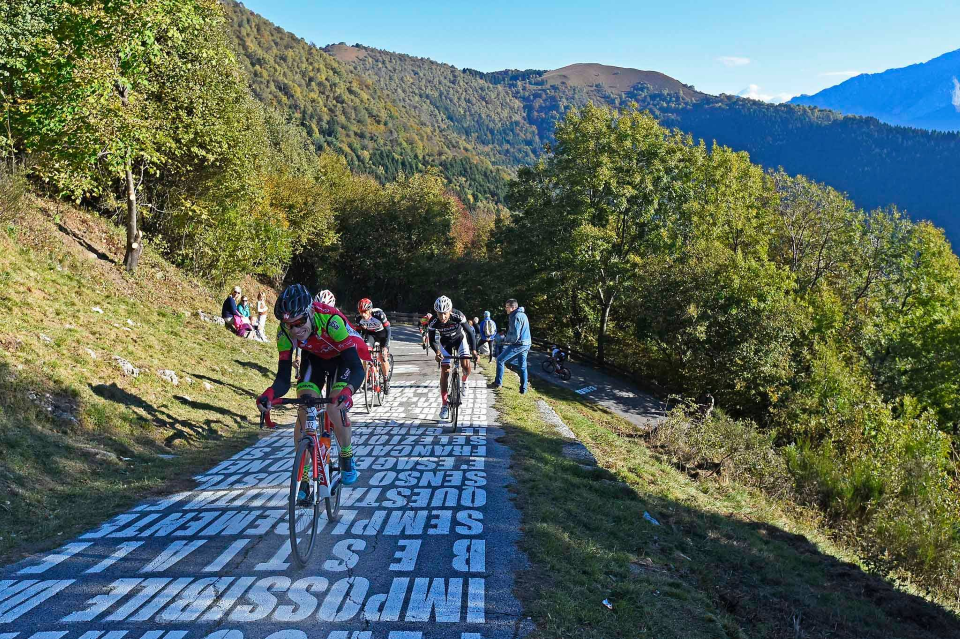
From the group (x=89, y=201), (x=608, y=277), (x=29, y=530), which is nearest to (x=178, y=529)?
(x=29, y=530)

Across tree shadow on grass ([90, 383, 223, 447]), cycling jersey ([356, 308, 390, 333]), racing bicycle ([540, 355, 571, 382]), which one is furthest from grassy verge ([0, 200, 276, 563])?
racing bicycle ([540, 355, 571, 382])

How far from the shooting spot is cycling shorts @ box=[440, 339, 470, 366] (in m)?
11.1

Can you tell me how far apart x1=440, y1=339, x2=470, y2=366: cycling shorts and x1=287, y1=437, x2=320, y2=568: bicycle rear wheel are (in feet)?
18.6

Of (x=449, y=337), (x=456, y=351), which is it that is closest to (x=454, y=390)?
(x=456, y=351)

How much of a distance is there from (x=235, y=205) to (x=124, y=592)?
24.4 meters

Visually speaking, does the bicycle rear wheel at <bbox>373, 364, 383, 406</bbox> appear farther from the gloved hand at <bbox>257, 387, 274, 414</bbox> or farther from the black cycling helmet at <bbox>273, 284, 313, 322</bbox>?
the black cycling helmet at <bbox>273, 284, 313, 322</bbox>

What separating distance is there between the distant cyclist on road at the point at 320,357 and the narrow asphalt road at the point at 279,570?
39.9 inches

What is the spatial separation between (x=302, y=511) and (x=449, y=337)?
6006mm

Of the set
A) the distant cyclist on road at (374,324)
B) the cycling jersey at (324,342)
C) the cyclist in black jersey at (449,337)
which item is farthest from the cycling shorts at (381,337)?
Result: the cycling jersey at (324,342)

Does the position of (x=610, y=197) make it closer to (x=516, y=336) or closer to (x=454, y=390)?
(x=516, y=336)

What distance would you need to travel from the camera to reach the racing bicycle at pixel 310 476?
17.3 ft

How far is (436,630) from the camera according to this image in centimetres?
431

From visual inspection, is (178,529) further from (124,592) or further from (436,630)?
(436,630)

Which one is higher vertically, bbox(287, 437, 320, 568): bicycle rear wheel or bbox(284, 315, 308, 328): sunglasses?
bbox(284, 315, 308, 328): sunglasses
